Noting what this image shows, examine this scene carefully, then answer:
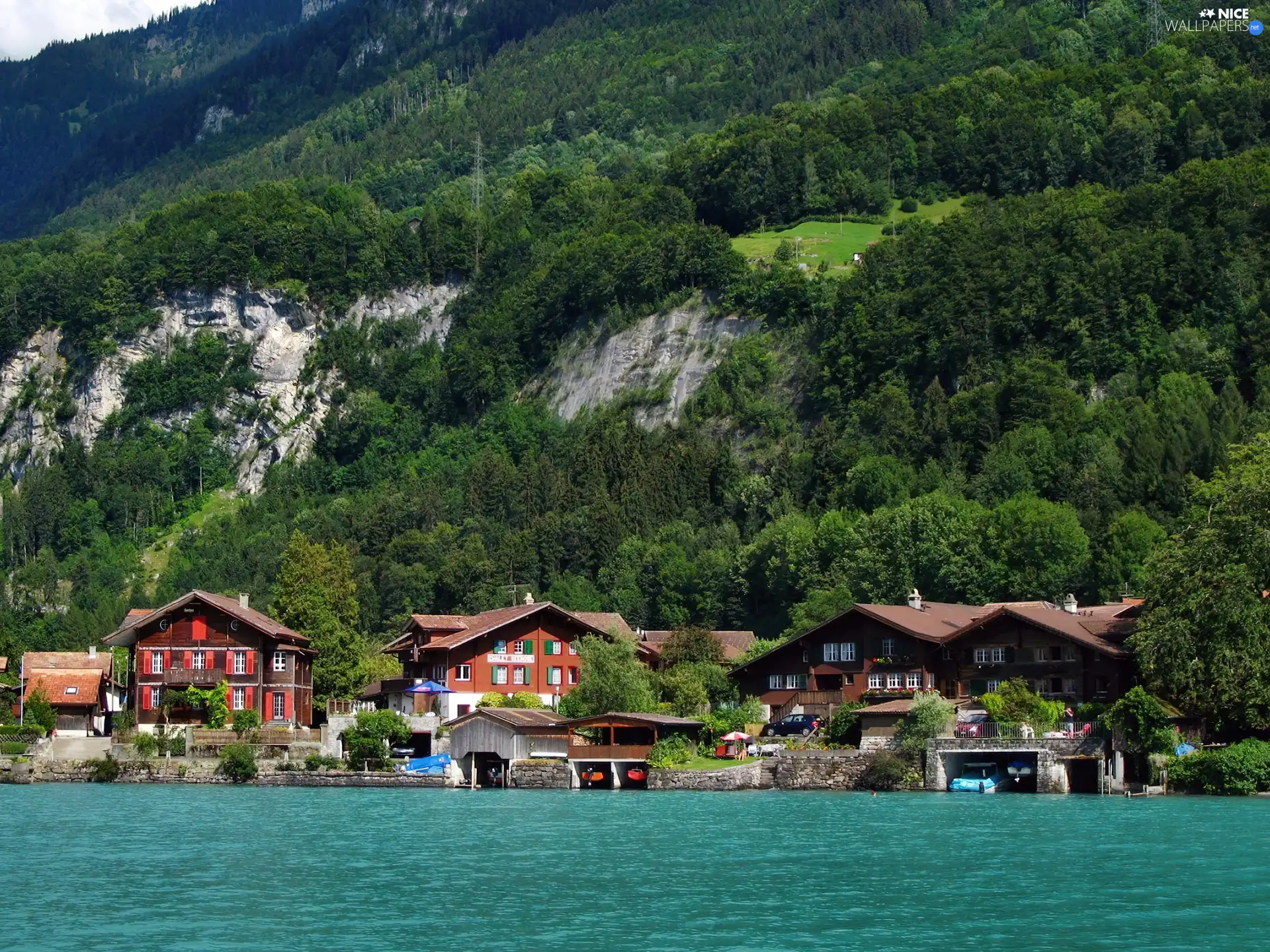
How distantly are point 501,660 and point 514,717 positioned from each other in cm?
1525

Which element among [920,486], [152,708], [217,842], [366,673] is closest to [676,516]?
[920,486]

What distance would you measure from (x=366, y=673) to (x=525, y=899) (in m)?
66.1

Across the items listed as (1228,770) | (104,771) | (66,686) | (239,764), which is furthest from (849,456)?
(1228,770)

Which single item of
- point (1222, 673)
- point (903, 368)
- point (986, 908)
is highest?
point (903, 368)

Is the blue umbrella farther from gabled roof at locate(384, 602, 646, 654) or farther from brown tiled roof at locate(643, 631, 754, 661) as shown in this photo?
brown tiled roof at locate(643, 631, 754, 661)

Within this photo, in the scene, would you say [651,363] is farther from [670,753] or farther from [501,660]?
[670,753]

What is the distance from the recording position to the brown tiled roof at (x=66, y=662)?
104500mm

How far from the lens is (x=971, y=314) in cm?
15550

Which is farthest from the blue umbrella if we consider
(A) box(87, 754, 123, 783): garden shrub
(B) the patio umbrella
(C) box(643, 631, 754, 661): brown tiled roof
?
(A) box(87, 754, 123, 783): garden shrub

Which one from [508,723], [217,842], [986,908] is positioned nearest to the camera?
[986,908]

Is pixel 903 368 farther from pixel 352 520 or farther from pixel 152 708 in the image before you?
pixel 152 708

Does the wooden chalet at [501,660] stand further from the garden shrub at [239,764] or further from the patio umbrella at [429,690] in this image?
the garden shrub at [239,764]

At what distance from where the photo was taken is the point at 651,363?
185 meters

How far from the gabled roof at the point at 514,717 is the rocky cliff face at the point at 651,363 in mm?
86888
